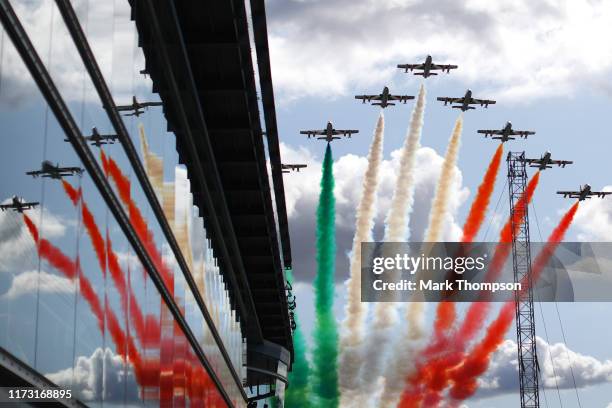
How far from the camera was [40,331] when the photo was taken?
2016cm

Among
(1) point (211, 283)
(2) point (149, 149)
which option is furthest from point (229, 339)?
(2) point (149, 149)

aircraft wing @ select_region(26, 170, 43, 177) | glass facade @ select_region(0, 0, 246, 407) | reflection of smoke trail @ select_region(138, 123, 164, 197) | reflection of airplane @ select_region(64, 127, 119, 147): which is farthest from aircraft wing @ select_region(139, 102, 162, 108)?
aircraft wing @ select_region(26, 170, 43, 177)

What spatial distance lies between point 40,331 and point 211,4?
17727 mm

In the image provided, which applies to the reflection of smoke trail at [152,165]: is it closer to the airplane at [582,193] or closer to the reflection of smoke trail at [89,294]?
the reflection of smoke trail at [89,294]

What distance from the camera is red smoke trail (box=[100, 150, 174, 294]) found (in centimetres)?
2667

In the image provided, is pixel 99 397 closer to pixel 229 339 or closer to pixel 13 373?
pixel 13 373

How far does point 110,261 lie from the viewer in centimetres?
2645

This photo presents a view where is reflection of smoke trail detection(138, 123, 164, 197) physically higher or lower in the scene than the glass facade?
higher

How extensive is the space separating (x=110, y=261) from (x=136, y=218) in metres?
3.95

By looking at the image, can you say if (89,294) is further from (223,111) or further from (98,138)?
(223,111)

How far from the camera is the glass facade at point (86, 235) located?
1897 centimetres

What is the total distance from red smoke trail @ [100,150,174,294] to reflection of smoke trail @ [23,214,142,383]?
10.3 ft

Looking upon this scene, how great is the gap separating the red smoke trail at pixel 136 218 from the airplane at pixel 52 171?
3.14 meters

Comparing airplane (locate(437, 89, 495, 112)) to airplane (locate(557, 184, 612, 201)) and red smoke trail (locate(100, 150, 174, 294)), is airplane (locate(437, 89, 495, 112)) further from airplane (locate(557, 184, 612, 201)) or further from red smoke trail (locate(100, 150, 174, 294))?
red smoke trail (locate(100, 150, 174, 294))
